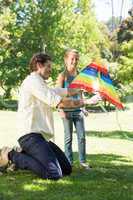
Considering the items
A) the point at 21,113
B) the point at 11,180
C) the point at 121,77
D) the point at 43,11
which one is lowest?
the point at 11,180

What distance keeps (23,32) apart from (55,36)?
10.2 feet

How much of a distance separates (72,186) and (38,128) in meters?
1.11

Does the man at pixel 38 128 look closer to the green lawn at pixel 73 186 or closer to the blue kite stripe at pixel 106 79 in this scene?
the green lawn at pixel 73 186

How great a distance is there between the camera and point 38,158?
8.66 metres

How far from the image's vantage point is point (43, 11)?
59969 mm

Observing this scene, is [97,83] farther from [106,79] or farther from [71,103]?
[71,103]

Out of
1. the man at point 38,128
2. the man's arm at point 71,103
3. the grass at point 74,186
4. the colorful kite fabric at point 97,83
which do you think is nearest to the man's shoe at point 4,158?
the man at point 38,128

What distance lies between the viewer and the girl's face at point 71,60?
9.74 metres

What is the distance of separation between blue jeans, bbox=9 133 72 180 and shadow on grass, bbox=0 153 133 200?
0.43 feet

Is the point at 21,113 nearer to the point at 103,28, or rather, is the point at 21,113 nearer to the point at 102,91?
the point at 102,91

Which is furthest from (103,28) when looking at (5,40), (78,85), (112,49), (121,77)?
(78,85)

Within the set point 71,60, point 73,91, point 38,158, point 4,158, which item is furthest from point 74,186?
point 71,60

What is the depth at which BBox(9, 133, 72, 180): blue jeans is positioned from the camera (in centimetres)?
861

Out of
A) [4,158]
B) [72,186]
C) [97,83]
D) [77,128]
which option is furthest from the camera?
[77,128]
